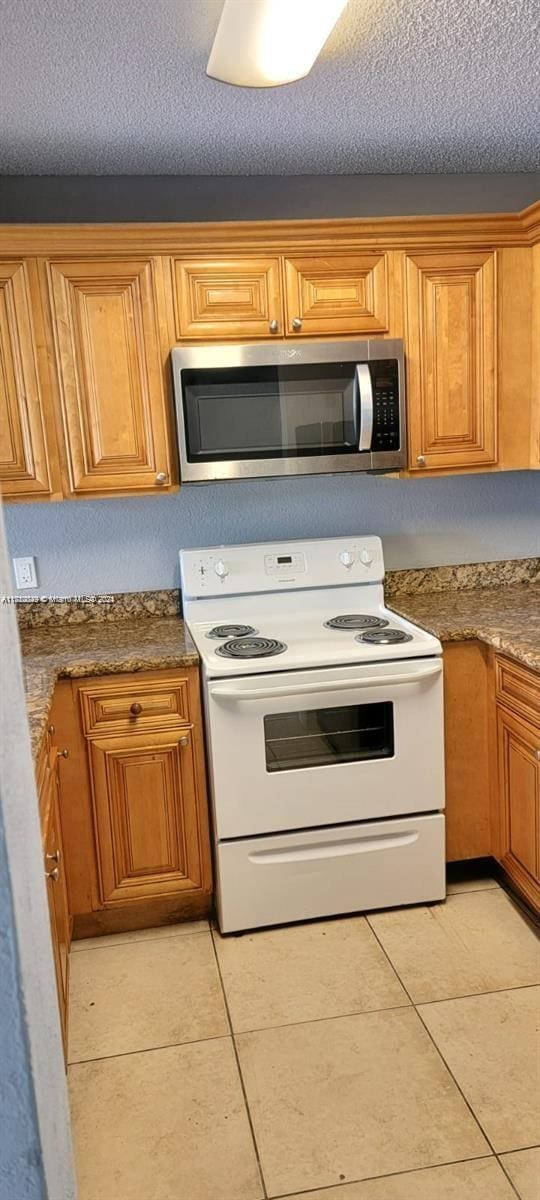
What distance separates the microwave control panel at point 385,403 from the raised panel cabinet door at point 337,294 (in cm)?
14

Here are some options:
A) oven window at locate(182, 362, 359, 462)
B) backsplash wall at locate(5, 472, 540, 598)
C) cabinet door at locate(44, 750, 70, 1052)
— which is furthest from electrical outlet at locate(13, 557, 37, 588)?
cabinet door at locate(44, 750, 70, 1052)

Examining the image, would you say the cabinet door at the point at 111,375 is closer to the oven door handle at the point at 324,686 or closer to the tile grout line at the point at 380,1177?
the oven door handle at the point at 324,686

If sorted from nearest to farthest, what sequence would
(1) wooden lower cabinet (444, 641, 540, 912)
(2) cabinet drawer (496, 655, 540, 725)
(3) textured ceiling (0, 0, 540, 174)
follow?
(3) textured ceiling (0, 0, 540, 174), (2) cabinet drawer (496, 655, 540, 725), (1) wooden lower cabinet (444, 641, 540, 912)

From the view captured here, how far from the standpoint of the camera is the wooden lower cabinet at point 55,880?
196cm

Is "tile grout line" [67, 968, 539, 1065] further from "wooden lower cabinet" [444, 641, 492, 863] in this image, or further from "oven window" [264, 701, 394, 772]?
"oven window" [264, 701, 394, 772]

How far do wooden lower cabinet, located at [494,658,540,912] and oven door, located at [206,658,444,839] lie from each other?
0.20m

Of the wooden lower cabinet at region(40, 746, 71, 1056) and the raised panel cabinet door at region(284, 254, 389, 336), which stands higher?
the raised panel cabinet door at region(284, 254, 389, 336)

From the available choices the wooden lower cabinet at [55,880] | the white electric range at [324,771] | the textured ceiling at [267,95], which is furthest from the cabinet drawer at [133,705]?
the textured ceiling at [267,95]

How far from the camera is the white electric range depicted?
8.36 ft

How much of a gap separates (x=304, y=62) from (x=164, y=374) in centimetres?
96

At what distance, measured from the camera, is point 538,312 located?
9.37ft

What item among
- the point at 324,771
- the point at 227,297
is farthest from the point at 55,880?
the point at 227,297

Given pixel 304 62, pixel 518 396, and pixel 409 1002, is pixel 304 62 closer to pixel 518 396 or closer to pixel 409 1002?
pixel 518 396

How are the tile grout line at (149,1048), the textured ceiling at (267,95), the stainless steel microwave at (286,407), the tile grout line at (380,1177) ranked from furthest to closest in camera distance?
the stainless steel microwave at (286,407) < the tile grout line at (149,1048) < the textured ceiling at (267,95) < the tile grout line at (380,1177)
